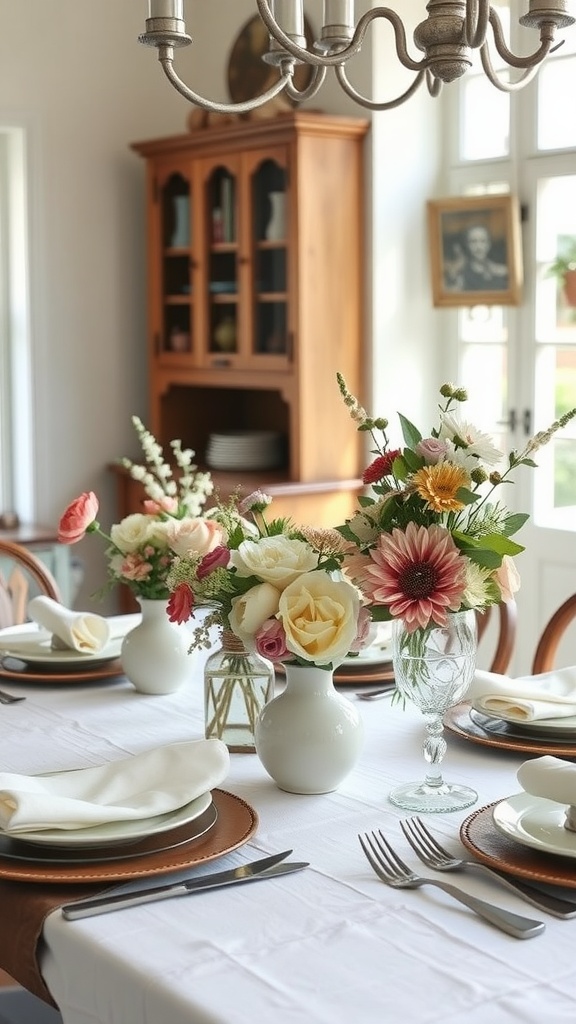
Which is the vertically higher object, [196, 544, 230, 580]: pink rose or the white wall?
the white wall

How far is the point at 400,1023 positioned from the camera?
1051 millimetres

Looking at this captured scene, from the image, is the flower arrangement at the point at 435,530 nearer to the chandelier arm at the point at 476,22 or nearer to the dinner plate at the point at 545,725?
the dinner plate at the point at 545,725

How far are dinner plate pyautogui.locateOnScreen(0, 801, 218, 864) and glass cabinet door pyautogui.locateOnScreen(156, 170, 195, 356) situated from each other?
3.10m

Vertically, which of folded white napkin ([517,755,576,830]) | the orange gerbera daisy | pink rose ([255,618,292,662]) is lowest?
folded white napkin ([517,755,576,830])

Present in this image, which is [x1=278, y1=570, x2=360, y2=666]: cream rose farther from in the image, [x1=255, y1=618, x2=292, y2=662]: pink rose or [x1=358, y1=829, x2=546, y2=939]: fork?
[x1=358, y1=829, x2=546, y2=939]: fork

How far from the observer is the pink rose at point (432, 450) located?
1495 millimetres

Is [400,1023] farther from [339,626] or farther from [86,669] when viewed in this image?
[86,669]

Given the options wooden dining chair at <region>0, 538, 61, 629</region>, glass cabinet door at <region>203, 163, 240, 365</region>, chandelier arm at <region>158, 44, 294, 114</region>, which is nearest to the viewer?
chandelier arm at <region>158, 44, 294, 114</region>

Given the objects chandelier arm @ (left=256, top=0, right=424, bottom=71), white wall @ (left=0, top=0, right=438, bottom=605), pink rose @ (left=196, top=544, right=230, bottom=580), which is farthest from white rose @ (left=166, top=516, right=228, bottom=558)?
white wall @ (left=0, top=0, right=438, bottom=605)

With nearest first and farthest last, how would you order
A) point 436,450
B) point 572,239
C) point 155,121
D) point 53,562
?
point 436,450, point 572,239, point 53,562, point 155,121

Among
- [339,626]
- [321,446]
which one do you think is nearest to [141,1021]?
[339,626]

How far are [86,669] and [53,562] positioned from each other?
7.01 ft

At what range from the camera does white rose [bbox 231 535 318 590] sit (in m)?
1.58

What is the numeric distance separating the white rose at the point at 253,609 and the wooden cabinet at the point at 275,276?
2.27m
